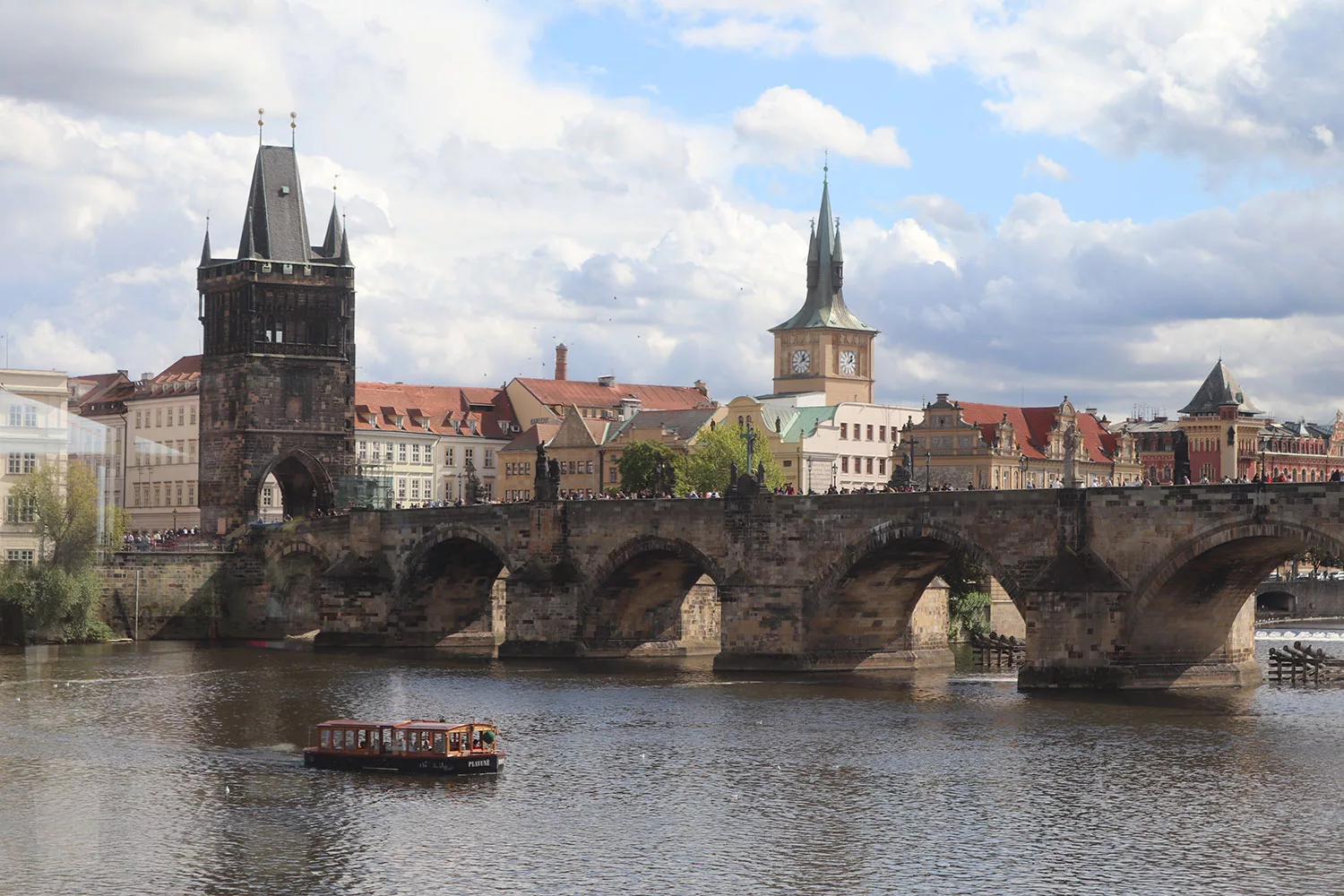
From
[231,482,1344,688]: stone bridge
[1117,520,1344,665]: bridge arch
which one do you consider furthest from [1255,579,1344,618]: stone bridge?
[1117,520,1344,665]: bridge arch

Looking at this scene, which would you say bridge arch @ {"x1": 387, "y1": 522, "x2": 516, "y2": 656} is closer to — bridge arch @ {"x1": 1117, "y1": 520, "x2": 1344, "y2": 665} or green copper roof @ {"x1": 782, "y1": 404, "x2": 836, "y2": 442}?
bridge arch @ {"x1": 1117, "y1": 520, "x2": 1344, "y2": 665}

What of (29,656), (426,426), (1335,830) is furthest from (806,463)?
(1335,830)

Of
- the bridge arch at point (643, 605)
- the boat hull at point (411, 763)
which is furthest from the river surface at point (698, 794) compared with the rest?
the bridge arch at point (643, 605)

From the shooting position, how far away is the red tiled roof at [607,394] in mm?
171875

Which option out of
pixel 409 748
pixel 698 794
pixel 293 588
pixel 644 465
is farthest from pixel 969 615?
pixel 698 794

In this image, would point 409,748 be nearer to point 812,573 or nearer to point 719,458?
point 812,573

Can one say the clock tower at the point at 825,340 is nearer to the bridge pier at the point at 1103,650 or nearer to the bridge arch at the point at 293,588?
the bridge arch at the point at 293,588

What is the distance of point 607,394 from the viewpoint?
176 m

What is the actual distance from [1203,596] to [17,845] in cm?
3985

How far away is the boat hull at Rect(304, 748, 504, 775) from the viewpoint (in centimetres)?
5322

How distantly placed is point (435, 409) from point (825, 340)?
3835 centimetres

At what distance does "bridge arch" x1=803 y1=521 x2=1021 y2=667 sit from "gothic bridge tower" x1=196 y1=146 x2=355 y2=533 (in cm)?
4494

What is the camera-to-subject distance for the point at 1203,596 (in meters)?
68.1

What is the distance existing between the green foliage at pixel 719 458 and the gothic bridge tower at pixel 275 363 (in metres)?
26.3
